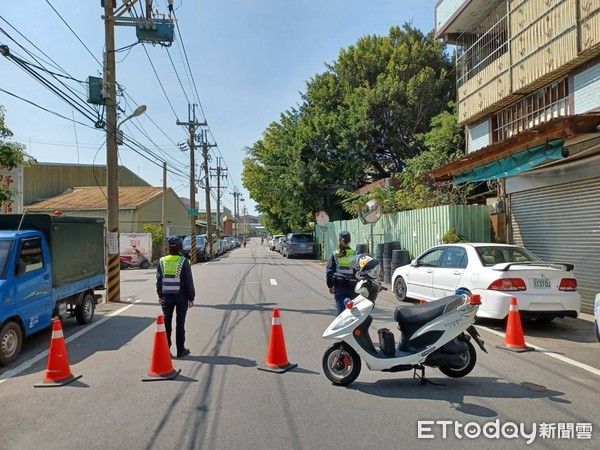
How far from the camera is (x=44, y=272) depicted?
7645 mm

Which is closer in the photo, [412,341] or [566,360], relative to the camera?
[412,341]

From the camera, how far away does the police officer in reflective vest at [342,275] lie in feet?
Result: 23.1

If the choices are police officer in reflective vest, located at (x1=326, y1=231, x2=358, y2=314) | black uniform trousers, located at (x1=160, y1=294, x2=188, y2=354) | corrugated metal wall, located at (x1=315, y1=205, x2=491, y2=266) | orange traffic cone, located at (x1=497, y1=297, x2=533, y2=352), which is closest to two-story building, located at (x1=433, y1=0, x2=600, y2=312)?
corrugated metal wall, located at (x1=315, y1=205, x2=491, y2=266)

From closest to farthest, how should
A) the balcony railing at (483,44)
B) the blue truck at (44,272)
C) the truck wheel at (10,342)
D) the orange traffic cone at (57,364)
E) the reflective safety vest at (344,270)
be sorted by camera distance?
the orange traffic cone at (57,364)
the truck wheel at (10,342)
the blue truck at (44,272)
the reflective safety vest at (344,270)
the balcony railing at (483,44)

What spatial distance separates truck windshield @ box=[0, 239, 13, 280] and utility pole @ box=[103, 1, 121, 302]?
228 inches

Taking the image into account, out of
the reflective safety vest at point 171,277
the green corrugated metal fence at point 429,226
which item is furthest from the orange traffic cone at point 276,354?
the green corrugated metal fence at point 429,226

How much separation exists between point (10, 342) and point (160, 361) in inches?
99.7

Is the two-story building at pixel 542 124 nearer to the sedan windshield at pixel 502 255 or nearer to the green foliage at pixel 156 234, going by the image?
the sedan windshield at pixel 502 255

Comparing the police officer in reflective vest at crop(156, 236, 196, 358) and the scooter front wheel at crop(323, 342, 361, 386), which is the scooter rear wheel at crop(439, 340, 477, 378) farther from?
the police officer in reflective vest at crop(156, 236, 196, 358)

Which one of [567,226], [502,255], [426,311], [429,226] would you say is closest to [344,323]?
[426,311]

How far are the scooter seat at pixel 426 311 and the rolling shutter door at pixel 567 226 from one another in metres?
6.22

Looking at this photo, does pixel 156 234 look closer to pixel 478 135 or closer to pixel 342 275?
pixel 478 135

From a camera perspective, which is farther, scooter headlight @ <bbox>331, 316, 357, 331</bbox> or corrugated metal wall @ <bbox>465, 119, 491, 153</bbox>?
corrugated metal wall @ <bbox>465, 119, 491, 153</bbox>

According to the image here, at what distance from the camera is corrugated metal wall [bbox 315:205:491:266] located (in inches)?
527
